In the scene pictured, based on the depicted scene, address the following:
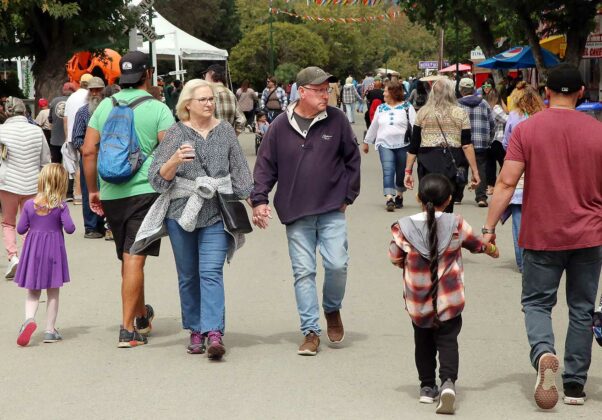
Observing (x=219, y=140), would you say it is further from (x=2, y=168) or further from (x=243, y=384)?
(x=2, y=168)

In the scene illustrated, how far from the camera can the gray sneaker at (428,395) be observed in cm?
628

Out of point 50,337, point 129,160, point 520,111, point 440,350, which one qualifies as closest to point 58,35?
point 520,111


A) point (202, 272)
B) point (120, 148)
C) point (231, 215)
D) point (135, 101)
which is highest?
point (135, 101)

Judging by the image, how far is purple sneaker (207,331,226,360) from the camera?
7.29 meters

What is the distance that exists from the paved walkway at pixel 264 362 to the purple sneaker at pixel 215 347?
71 mm

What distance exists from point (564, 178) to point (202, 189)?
7.54ft

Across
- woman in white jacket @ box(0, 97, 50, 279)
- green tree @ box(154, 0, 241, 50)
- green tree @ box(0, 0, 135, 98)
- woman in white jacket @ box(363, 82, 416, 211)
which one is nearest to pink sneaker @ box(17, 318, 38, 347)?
woman in white jacket @ box(0, 97, 50, 279)

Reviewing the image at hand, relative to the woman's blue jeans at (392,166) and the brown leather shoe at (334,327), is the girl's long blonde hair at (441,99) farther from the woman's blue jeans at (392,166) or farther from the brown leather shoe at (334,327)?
the brown leather shoe at (334,327)

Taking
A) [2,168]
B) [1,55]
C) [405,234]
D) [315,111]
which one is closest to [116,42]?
[1,55]

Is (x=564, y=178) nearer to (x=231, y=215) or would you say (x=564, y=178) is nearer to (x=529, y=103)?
(x=231, y=215)

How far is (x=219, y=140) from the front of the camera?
745cm

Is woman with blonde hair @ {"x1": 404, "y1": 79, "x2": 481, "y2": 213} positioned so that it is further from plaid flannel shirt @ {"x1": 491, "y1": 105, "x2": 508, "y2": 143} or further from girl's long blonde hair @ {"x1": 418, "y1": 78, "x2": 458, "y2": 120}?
plaid flannel shirt @ {"x1": 491, "y1": 105, "x2": 508, "y2": 143}

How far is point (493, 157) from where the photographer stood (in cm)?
1673

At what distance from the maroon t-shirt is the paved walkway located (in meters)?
0.90
